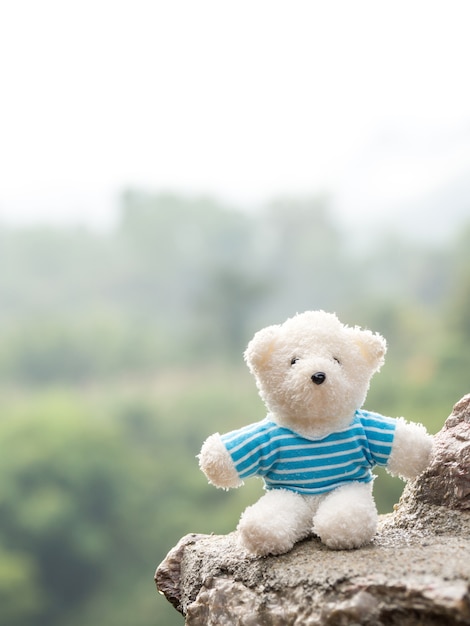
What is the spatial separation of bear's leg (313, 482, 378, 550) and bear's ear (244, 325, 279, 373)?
18 cm

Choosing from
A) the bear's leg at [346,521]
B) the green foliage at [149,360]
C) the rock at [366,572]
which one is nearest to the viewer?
the rock at [366,572]

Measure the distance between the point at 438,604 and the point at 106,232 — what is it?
12.5ft

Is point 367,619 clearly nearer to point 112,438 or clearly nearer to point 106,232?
point 112,438

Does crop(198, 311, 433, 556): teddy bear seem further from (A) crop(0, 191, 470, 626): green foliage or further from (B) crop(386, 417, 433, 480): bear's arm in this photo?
(A) crop(0, 191, 470, 626): green foliage

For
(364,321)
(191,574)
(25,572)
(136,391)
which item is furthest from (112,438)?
(191,574)

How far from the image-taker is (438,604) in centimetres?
74

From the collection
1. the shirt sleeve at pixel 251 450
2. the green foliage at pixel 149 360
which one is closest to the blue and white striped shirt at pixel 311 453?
the shirt sleeve at pixel 251 450

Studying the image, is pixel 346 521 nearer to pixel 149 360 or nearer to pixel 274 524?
pixel 274 524

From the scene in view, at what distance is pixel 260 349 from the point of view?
0.96 m

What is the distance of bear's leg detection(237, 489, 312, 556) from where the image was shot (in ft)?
2.96

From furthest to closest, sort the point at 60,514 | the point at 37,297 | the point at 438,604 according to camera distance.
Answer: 1. the point at 37,297
2. the point at 60,514
3. the point at 438,604

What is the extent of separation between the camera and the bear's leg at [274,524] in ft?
2.96

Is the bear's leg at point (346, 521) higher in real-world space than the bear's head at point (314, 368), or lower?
lower

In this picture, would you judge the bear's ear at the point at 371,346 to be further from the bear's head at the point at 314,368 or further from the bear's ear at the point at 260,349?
the bear's ear at the point at 260,349
